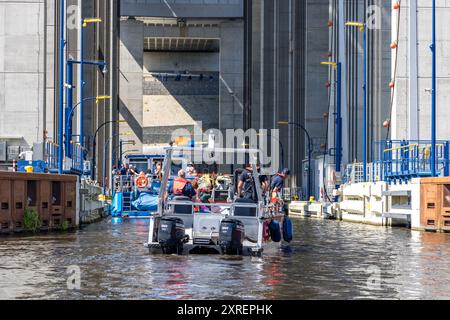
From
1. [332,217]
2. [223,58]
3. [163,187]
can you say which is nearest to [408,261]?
[163,187]

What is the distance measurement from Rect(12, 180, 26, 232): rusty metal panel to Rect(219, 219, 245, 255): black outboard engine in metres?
10.8

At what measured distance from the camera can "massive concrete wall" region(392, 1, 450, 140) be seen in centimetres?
4128

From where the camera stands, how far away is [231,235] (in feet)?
64.5

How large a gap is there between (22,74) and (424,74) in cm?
1586

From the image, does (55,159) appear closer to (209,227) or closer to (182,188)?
(182,188)

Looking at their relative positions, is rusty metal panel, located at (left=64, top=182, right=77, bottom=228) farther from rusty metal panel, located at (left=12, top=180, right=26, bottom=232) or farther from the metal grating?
the metal grating

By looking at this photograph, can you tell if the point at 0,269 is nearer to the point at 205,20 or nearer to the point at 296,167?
the point at 296,167

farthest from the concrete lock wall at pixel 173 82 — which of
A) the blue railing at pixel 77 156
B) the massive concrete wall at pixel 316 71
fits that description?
the blue railing at pixel 77 156

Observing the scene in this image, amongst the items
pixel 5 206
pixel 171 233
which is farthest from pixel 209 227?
pixel 5 206

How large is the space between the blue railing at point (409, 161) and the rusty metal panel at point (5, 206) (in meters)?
14.3

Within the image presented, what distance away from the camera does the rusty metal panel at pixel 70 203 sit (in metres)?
32.9

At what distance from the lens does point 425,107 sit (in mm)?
41875

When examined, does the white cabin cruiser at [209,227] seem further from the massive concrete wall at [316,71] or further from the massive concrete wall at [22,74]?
the massive concrete wall at [316,71]

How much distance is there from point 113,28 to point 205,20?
14.4 metres
